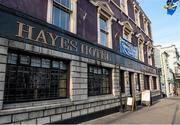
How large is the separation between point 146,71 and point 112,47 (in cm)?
890

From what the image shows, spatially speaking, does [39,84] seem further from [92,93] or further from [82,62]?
[92,93]

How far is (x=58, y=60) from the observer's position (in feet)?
25.8

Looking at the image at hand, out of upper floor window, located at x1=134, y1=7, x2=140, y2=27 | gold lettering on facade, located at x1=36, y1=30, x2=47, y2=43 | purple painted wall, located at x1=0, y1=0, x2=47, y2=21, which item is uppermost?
upper floor window, located at x1=134, y1=7, x2=140, y2=27

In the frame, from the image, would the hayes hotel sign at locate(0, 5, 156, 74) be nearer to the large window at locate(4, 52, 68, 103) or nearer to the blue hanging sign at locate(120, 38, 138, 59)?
the large window at locate(4, 52, 68, 103)

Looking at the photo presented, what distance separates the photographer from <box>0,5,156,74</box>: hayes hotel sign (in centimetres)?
571

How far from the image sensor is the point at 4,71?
549 centimetres

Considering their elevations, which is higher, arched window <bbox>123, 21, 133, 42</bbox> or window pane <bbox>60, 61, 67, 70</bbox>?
arched window <bbox>123, 21, 133, 42</bbox>

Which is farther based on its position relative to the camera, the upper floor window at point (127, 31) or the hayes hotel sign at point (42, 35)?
the upper floor window at point (127, 31)

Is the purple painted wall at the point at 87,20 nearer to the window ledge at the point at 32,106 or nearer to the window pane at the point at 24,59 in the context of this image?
the window pane at the point at 24,59

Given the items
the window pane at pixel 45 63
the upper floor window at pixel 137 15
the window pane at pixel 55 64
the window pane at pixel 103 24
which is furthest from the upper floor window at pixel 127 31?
the window pane at pixel 45 63

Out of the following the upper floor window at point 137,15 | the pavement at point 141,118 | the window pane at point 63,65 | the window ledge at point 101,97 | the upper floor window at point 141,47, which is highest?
the upper floor window at point 137,15

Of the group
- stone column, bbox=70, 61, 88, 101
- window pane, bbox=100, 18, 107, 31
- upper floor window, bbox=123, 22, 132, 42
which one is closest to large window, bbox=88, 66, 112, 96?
stone column, bbox=70, 61, 88, 101

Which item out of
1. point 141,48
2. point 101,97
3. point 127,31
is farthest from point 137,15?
point 101,97

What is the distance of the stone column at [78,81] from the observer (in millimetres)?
8148
